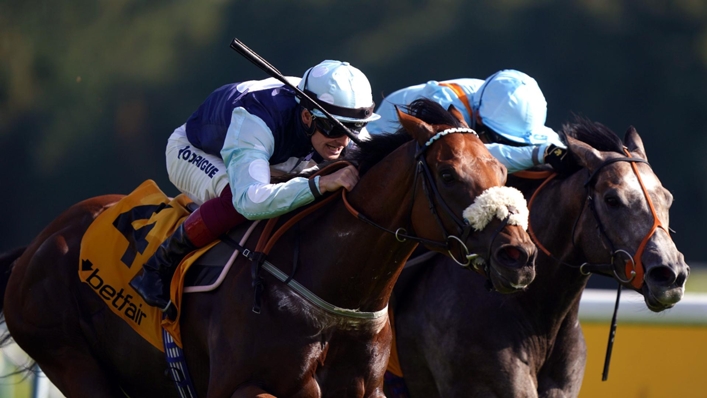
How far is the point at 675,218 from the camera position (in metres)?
10.5

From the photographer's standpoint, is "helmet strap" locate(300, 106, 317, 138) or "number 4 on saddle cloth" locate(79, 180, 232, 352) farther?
"number 4 on saddle cloth" locate(79, 180, 232, 352)

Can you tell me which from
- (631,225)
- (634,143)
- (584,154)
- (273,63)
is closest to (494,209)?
(631,225)

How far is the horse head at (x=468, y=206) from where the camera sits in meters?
2.90

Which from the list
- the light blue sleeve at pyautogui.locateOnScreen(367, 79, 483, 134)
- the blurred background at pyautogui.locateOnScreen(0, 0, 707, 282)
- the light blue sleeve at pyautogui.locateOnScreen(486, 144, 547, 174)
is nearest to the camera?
the light blue sleeve at pyautogui.locateOnScreen(486, 144, 547, 174)

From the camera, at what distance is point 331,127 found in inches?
140

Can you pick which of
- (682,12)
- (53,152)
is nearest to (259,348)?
(53,152)

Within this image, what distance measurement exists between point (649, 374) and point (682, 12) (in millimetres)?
6753

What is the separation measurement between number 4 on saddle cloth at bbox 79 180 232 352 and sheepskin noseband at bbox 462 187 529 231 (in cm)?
142

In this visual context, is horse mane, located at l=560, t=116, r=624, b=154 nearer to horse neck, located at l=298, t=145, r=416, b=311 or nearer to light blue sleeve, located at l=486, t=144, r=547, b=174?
light blue sleeve, located at l=486, t=144, r=547, b=174

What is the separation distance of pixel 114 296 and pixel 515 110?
203 cm

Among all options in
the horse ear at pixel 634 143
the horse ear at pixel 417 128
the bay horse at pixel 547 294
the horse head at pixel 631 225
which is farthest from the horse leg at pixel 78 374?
the horse ear at pixel 634 143

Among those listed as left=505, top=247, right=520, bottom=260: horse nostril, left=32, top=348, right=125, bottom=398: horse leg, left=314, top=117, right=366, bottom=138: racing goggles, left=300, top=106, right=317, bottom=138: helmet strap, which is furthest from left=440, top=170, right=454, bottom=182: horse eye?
left=32, top=348, right=125, bottom=398: horse leg

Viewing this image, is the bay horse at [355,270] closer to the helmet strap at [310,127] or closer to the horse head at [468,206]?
the horse head at [468,206]

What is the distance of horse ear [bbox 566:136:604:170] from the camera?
401 centimetres
